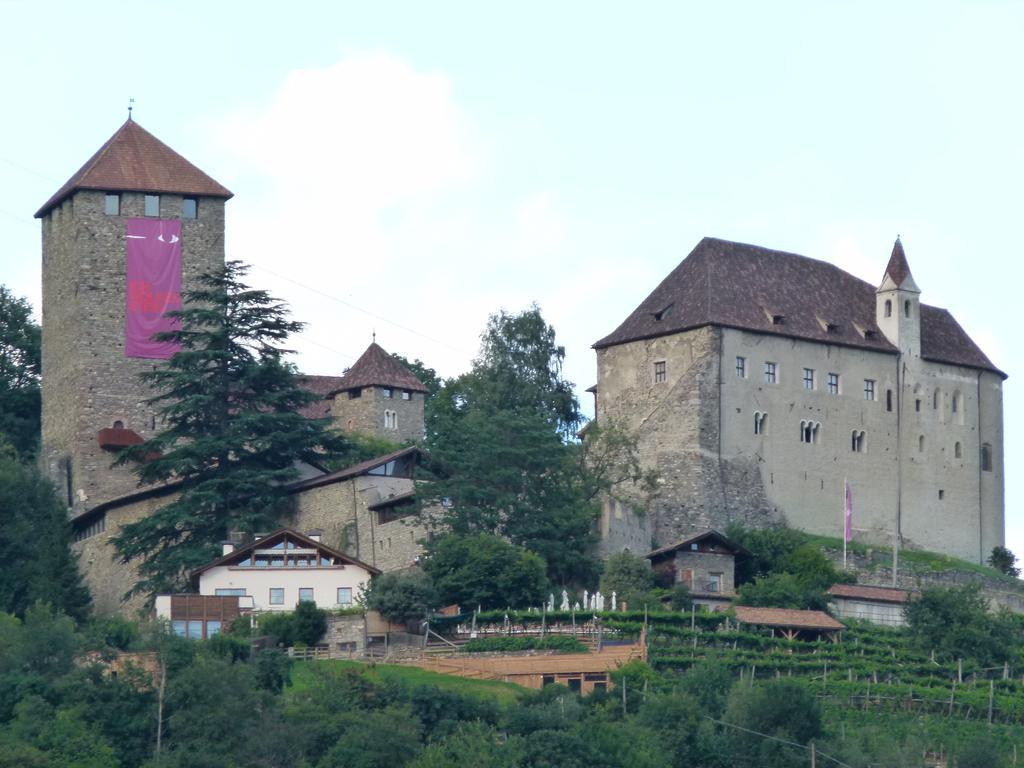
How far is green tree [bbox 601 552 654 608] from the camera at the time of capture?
267 ft

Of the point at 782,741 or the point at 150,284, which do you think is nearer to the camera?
the point at 782,741

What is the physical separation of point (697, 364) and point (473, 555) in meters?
14.4

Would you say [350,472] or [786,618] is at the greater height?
[350,472]

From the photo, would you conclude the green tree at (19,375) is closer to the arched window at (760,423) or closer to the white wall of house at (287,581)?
the white wall of house at (287,581)

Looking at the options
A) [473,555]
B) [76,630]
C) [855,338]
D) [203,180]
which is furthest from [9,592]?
[855,338]

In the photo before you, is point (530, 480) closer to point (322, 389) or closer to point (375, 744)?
point (375, 744)

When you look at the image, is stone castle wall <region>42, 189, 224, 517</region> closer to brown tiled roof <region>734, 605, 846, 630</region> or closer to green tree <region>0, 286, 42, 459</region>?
green tree <region>0, 286, 42, 459</region>

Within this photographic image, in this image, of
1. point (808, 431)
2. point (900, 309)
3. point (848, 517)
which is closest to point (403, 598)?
point (848, 517)

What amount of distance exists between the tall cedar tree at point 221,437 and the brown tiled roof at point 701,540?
33.7 feet

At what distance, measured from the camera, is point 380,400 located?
10888 cm

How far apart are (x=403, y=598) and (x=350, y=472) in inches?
313

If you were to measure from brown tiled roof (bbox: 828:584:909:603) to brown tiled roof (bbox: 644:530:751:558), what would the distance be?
9.70 feet

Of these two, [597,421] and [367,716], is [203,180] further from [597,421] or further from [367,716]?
[367,716]

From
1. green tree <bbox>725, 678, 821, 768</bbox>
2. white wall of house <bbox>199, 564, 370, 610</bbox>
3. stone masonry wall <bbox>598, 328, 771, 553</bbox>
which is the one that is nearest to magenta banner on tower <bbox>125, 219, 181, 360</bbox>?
white wall of house <bbox>199, 564, 370, 610</bbox>
